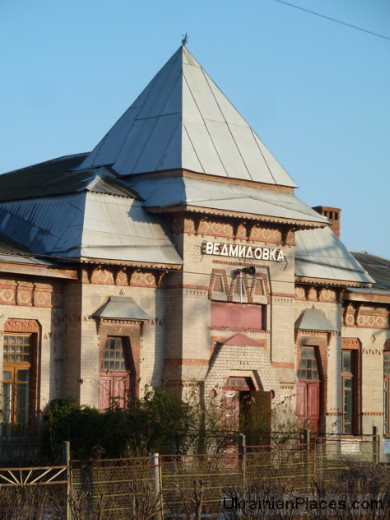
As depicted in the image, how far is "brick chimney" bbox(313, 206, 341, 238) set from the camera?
1769 inches

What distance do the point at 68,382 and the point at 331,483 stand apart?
9.86 m

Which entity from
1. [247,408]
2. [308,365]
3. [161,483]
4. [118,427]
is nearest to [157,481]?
[161,483]

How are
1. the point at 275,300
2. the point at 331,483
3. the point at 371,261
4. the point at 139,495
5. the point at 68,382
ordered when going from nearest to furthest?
the point at 139,495
the point at 331,483
the point at 68,382
the point at 275,300
the point at 371,261

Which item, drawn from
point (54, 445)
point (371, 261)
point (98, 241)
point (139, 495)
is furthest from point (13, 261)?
point (371, 261)

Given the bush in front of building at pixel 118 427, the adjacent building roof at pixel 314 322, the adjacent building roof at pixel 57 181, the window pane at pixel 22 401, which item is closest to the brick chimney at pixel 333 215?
the adjacent building roof at pixel 314 322

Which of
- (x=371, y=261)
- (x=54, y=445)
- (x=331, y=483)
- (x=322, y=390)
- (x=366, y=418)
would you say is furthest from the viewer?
(x=371, y=261)

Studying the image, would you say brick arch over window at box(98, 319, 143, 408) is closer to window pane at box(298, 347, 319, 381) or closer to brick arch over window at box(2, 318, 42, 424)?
brick arch over window at box(2, 318, 42, 424)

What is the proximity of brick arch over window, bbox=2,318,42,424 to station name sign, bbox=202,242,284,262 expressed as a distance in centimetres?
540

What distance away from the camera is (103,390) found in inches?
1289

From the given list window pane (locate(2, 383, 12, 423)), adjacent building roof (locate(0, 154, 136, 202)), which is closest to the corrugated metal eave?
adjacent building roof (locate(0, 154, 136, 202))

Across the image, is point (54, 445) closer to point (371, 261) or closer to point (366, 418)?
point (366, 418)

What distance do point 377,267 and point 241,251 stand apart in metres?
12.9

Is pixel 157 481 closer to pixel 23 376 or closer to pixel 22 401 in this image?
pixel 22 401

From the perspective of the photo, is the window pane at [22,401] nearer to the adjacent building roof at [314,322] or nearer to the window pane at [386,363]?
the adjacent building roof at [314,322]
